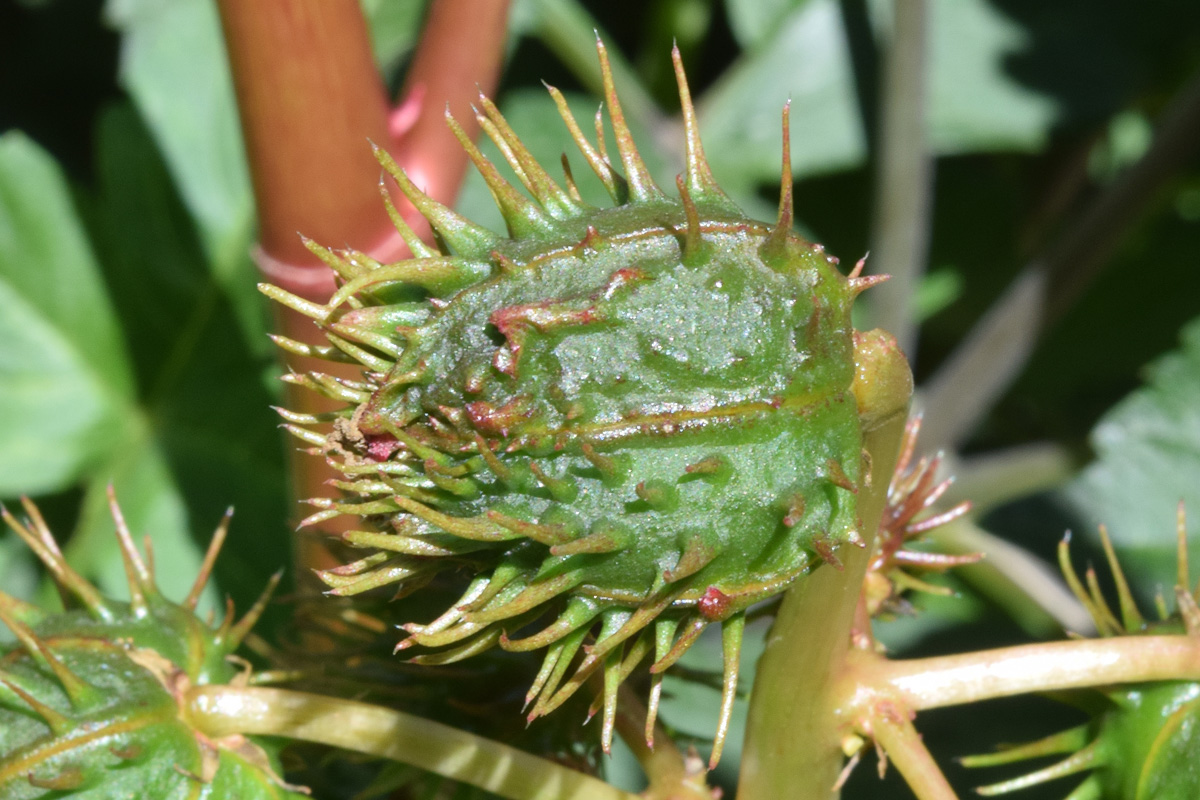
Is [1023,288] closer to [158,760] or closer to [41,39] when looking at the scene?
[158,760]

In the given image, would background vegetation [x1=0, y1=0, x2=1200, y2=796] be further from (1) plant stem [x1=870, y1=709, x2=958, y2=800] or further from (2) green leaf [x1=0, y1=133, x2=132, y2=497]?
(1) plant stem [x1=870, y1=709, x2=958, y2=800]

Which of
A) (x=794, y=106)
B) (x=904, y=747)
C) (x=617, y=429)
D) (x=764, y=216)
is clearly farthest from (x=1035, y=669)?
(x=794, y=106)

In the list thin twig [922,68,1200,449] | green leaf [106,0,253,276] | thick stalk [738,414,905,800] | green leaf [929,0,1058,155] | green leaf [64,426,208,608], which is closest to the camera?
thick stalk [738,414,905,800]

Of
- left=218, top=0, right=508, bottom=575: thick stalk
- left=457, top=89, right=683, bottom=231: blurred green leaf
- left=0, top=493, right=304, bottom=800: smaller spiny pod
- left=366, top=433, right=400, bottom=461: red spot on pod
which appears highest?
left=457, top=89, right=683, bottom=231: blurred green leaf

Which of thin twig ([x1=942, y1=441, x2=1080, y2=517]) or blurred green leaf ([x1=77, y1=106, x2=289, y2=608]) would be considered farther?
thin twig ([x1=942, y1=441, x2=1080, y2=517])

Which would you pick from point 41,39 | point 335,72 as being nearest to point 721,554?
point 335,72

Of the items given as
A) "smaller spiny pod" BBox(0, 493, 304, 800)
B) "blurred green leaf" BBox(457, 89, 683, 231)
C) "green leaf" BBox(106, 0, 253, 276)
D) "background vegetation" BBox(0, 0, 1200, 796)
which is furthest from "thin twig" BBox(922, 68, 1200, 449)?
"smaller spiny pod" BBox(0, 493, 304, 800)
